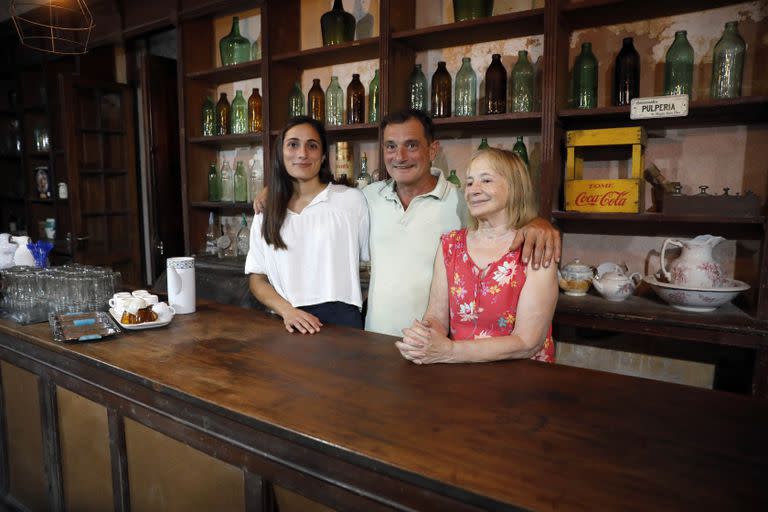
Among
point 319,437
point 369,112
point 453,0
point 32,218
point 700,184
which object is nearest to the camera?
point 319,437

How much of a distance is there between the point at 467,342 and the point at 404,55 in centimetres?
200

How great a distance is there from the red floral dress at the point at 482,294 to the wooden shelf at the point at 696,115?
3.68ft

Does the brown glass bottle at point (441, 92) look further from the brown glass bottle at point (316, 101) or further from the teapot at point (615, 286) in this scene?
the teapot at point (615, 286)

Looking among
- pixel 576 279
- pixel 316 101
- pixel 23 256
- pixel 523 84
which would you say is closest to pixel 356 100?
pixel 316 101

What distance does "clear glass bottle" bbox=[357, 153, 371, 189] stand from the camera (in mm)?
3082

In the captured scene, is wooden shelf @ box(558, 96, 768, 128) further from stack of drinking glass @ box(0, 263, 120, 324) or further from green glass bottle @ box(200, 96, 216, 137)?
green glass bottle @ box(200, 96, 216, 137)

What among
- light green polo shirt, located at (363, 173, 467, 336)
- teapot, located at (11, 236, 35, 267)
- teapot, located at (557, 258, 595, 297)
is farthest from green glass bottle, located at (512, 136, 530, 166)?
teapot, located at (11, 236, 35, 267)

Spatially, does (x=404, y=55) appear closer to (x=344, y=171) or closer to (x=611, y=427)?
(x=344, y=171)

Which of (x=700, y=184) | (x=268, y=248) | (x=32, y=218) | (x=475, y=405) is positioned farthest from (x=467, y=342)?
(x=32, y=218)

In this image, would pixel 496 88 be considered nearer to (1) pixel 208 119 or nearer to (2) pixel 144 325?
(2) pixel 144 325

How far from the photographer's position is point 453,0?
8.93ft

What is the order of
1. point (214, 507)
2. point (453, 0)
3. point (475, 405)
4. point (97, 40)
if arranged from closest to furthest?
point (475, 405), point (214, 507), point (453, 0), point (97, 40)

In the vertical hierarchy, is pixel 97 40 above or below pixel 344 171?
above

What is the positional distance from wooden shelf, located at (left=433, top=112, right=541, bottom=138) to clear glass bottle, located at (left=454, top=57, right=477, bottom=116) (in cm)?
10
